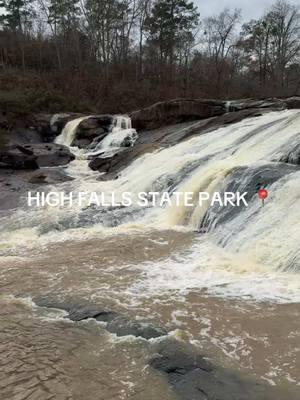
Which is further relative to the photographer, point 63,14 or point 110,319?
point 63,14

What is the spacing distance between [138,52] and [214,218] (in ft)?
107

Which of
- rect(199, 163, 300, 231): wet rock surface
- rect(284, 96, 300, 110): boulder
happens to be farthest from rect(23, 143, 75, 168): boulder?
rect(199, 163, 300, 231): wet rock surface

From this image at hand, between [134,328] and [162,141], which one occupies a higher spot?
[162,141]

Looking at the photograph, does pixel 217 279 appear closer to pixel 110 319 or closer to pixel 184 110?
pixel 110 319

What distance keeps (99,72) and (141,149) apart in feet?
67.9

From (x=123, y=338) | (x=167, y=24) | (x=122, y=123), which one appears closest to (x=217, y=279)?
(x=123, y=338)

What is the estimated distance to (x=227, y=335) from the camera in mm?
4332

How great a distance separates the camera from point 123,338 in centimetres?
436

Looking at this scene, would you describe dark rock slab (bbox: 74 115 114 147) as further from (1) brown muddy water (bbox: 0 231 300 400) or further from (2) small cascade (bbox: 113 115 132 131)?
(1) brown muddy water (bbox: 0 231 300 400)

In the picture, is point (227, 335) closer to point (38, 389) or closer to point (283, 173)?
point (38, 389)

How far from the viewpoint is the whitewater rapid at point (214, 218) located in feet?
19.4

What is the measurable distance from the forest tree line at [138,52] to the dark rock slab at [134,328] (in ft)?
86.8

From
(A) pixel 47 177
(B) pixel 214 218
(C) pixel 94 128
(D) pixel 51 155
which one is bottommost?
(A) pixel 47 177

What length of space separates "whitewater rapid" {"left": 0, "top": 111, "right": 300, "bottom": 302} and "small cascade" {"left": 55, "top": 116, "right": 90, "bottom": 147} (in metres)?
7.14
